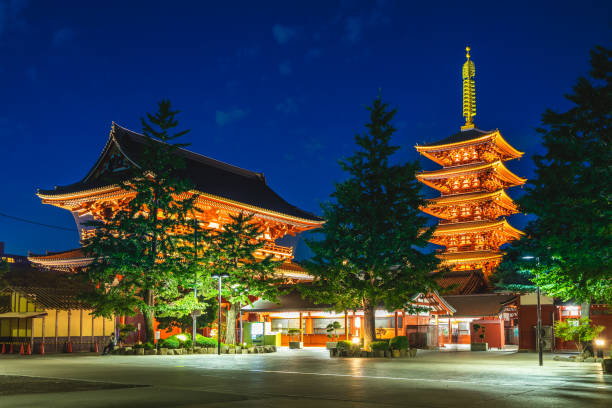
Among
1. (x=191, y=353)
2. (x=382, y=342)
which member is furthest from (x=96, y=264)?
(x=382, y=342)

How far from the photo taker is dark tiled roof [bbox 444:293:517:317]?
43.7 m

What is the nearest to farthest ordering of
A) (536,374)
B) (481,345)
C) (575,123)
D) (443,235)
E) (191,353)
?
(536,374), (575,123), (191,353), (481,345), (443,235)

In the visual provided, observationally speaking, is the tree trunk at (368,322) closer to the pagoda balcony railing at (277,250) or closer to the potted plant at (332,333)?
the potted plant at (332,333)

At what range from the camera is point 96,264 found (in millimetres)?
31125

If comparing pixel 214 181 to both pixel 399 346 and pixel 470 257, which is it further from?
pixel 470 257

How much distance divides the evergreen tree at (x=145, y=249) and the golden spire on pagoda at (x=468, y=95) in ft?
135

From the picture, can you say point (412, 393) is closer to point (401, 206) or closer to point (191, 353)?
point (401, 206)

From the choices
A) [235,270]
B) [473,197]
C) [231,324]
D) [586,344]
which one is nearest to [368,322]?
[235,270]

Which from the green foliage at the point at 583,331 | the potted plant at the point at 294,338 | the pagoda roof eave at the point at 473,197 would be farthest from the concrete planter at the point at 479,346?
the pagoda roof eave at the point at 473,197

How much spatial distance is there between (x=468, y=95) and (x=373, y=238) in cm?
4335

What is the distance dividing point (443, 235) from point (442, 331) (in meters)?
17.4

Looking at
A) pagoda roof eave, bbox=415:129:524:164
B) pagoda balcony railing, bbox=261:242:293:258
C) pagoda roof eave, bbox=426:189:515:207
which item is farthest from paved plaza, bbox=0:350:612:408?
pagoda roof eave, bbox=415:129:524:164

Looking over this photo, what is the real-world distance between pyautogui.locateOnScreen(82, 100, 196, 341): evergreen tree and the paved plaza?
30.9 feet

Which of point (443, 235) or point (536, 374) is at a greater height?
point (443, 235)
